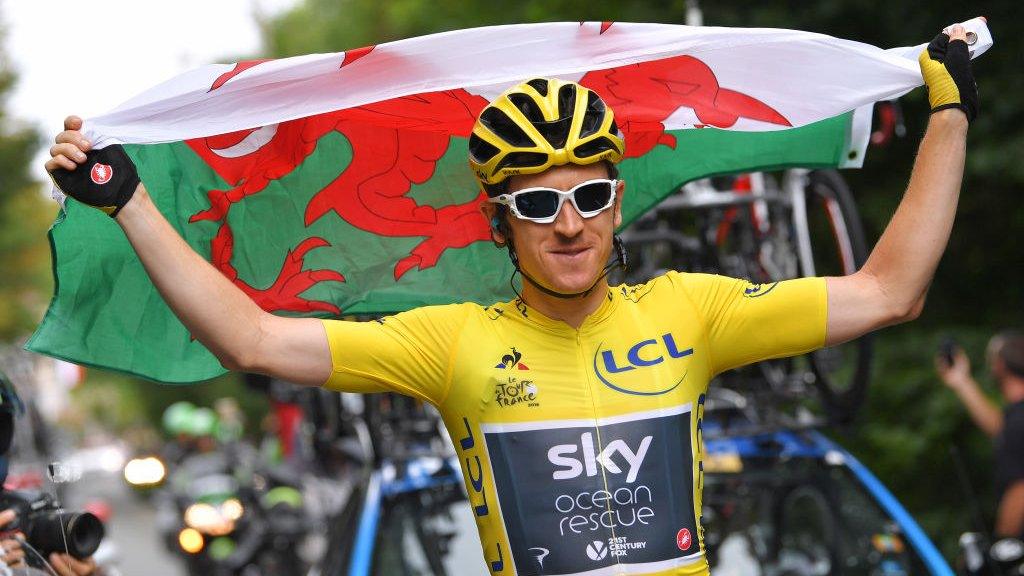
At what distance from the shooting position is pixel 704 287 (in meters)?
3.29

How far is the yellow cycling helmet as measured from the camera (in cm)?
308

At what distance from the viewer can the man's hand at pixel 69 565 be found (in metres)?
3.28

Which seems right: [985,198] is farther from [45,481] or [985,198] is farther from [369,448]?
[45,481]

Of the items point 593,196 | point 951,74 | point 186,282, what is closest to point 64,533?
point 186,282

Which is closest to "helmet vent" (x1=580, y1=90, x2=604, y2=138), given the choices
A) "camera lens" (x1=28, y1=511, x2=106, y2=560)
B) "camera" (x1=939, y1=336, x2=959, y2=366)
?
"camera lens" (x1=28, y1=511, x2=106, y2=560)

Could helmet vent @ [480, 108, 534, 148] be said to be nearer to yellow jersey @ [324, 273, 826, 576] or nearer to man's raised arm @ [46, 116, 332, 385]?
yellow jersey @ [324, 273, 826, 576]

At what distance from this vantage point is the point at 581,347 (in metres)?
3.17

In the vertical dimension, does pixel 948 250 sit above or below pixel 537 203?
below

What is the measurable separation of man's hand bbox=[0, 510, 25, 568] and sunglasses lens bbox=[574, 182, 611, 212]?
5.20ft

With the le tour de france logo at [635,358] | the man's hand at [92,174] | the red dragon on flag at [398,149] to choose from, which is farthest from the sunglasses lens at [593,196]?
the man's hand at [92,174]

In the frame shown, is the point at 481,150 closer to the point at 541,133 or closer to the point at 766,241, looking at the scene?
the point at 541,133

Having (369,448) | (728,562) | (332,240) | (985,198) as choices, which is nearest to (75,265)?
(332,240)

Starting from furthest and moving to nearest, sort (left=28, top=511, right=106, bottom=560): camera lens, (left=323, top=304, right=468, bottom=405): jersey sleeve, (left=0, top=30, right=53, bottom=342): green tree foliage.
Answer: (left=0, top=30, right=53, bottom=342): green tree foliage < (left=28, top=511, right=106, bottom=560): camera lens < (left=323, top=304, right=468, bottom=405): jersey sleeve

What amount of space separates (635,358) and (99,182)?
1298 mm
